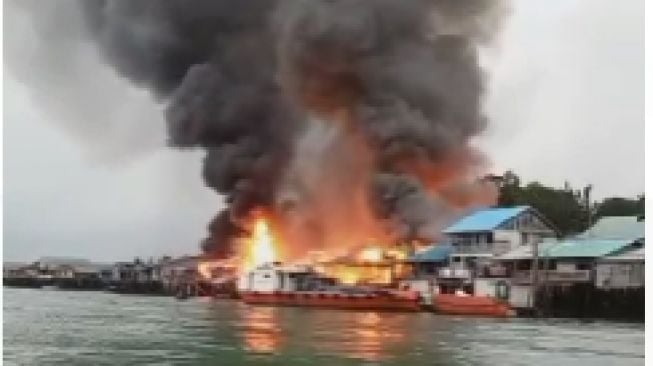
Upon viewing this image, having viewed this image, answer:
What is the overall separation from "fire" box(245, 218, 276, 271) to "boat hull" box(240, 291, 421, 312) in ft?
0.41

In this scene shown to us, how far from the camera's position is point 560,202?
385 cm

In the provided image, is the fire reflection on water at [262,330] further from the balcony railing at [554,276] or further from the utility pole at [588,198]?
the utility pole at [588,198]

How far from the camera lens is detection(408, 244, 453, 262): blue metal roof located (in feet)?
12.9

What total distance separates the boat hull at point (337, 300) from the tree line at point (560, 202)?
0.52 meters

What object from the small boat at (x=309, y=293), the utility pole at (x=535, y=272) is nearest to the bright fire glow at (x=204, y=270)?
the small boat at (x=309, y=293)

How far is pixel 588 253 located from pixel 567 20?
82 cm

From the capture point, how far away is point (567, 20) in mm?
3832

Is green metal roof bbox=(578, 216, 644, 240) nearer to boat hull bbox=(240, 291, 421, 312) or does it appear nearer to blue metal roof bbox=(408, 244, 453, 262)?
blue metal roof bbox=(408, 244, 453, 262)

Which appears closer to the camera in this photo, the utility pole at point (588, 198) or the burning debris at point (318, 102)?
the utility pole at point (588, 198)

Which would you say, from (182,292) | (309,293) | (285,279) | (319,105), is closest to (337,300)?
(309,293)

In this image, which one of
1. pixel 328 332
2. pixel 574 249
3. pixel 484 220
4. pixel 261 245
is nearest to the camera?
pixel 574 249

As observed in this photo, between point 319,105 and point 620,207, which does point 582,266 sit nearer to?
point 620,207

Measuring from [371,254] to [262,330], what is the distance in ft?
1.64

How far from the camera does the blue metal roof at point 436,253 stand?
3938 millimetres
